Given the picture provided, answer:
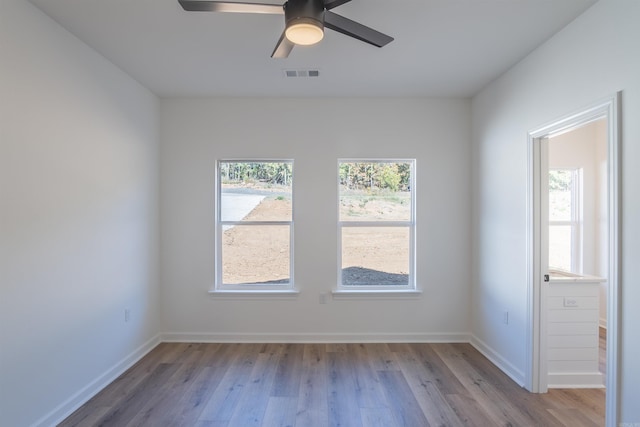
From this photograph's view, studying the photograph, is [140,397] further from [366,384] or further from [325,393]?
[366,384]

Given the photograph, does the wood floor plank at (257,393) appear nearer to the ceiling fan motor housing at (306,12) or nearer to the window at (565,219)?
the ceiling fan motor housing at (306,12)

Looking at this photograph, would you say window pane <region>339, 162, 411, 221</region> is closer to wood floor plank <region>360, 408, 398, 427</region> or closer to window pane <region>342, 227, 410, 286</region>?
window pane <region>342, 227, 410, 286</region>

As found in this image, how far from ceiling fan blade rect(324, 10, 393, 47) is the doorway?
4.79 ft

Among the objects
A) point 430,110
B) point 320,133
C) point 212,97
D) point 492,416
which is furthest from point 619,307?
point 212,97

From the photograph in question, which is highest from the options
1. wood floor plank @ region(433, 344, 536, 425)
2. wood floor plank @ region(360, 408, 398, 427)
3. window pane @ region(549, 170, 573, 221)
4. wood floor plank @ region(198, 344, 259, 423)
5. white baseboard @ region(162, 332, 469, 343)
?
window pane @ region(549, 170, 573, 221)

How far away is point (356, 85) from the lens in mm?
3174

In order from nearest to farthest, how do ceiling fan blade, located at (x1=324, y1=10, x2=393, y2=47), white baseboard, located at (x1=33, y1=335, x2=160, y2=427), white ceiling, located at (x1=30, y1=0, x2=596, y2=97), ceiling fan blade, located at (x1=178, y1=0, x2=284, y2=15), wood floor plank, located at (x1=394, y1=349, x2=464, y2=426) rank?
ceiling fan blade, located at (x1=178, y1=0, x2=284, y2=15) < ceiling fan blade, located at (x1=324, y1=10, x2=393, y2=47) < white ceiling, located at (x1=30, y1=0, x2=596, y2=97) < white baseboard, located at (x1=33, y1=335, x2=160, y2=427) < wood floor plank, located at (x1=394, y1=349, x2=464, y2=426)

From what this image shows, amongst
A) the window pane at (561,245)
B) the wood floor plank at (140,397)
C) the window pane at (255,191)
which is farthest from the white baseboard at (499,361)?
the wood floor plank at (140,397)

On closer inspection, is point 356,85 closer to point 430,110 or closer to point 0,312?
point 430,110

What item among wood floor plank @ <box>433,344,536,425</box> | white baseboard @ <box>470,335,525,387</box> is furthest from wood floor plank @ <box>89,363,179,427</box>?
white baseboard @ <box>470,335,525,387</box>

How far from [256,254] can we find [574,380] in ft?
10.6

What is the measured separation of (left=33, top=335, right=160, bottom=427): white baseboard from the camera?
212cm

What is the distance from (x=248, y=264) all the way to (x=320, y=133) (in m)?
1.76

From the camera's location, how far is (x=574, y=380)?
259cm
